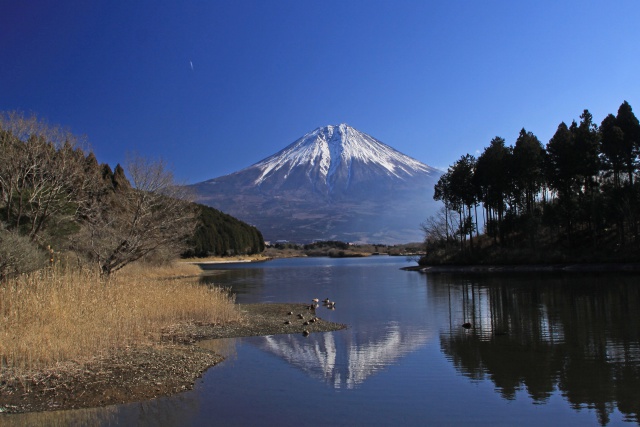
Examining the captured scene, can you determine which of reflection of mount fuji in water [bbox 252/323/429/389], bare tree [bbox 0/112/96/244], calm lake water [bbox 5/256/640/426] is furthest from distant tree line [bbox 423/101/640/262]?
bare tree [bbox 0/112/96/244]

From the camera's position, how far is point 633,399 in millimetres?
8562

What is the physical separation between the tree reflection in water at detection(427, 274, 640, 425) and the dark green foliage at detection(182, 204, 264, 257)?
68732 millimetres

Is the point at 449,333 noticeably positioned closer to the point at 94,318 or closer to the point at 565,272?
the point at 94,318

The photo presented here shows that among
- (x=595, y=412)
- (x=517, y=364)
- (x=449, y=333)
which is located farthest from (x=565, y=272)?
(x=595, y=412)

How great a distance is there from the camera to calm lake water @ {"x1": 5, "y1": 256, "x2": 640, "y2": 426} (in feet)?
26.3

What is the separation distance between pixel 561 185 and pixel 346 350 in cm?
4396

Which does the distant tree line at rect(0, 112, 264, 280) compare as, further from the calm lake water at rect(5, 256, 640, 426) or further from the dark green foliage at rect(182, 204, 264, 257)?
the dark green foliage at rect(182, 204, 264, 257)

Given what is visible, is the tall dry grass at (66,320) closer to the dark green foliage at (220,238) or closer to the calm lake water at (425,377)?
the calm lake water at (425,377)

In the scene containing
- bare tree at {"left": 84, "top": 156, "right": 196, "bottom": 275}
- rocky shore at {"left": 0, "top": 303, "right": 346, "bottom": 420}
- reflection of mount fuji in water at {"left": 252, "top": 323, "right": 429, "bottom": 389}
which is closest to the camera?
rocky shore at {"left": 0, "top": 303, "right": 346, "bottom": 420}

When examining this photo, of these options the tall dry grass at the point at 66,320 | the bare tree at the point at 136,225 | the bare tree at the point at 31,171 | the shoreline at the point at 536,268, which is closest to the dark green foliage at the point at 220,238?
the shoreline at the point at 536,268

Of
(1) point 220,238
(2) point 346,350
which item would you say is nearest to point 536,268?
(2) point 346,350

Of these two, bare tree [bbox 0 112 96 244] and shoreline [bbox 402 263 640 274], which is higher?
bare tree [bbox 0 112 96 244]

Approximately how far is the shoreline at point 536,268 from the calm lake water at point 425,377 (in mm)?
24805

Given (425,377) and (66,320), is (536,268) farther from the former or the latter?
(66,320)
